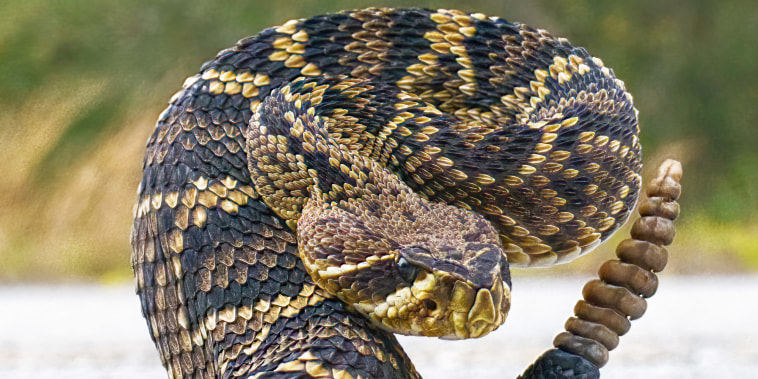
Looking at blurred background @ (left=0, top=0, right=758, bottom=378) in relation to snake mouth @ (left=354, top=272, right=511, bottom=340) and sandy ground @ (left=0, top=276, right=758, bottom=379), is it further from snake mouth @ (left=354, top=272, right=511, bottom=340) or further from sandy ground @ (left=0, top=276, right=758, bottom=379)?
snake mouth @ (left=354, top=272, right=511, bottom=340)

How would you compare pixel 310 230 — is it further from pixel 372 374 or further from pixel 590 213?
pixel 590 213

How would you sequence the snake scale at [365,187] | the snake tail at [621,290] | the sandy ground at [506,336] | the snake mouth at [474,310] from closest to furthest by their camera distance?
the snake mouth at [474,310], the snake scale at [365,187], the snake tail at [621,290], the sandy ground at [506,336]

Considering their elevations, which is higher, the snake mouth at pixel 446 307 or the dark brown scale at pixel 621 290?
the dark brown scale at pixel 621 290

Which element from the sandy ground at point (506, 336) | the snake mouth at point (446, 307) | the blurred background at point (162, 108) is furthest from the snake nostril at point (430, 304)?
the blurred background at point (162, 108)

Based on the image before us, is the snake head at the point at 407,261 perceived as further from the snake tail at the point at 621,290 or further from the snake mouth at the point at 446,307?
the snake tail at the point at 621,290

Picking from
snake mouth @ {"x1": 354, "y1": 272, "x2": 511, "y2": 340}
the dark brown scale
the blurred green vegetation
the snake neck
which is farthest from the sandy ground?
snake mouth @ {"x1": 354, "y1": 272, "x2": 511, "y2": 340}

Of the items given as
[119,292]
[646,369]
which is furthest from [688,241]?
[119,292]
